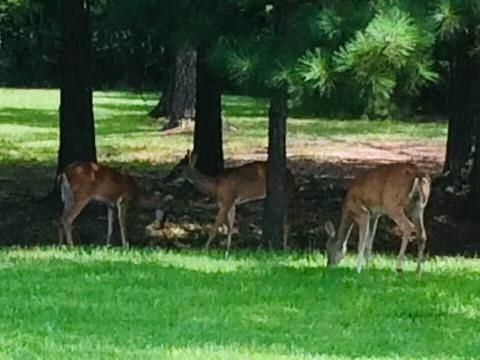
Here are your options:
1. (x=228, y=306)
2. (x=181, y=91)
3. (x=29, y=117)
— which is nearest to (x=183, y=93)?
(x=181, y=91)

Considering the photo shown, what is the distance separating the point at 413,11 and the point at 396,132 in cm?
2224

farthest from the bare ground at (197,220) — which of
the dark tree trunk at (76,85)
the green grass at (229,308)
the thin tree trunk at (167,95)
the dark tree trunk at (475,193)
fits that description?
the thin tree trunk at (167,95)

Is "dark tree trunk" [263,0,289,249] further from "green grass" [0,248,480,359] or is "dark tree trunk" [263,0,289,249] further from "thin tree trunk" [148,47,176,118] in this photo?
"thin tree trunk" [148,47,176,118]

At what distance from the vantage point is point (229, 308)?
357 inches

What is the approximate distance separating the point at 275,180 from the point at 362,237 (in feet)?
6.52

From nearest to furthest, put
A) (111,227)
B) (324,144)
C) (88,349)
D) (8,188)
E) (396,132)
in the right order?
(88,349)
(111,227)
(8,188)
(324,144)
(396,132)

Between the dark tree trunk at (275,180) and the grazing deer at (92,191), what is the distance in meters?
1.65

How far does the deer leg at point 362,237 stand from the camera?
11.4 metres

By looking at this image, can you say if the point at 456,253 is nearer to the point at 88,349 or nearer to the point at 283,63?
the point at 283,63

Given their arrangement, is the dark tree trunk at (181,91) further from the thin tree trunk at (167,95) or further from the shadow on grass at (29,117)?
the shadow on grass at (29,117)

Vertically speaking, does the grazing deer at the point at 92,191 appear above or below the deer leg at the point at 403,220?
below

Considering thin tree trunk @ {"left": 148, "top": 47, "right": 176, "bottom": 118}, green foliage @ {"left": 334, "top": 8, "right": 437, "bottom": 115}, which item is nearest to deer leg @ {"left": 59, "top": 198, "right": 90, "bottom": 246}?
green foliage @ {"left": 334, "top": 8, "right": 437, "bottom": 115}

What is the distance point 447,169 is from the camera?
1897 centimetres

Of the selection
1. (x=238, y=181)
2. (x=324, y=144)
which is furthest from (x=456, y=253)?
(x=324, y=144)
